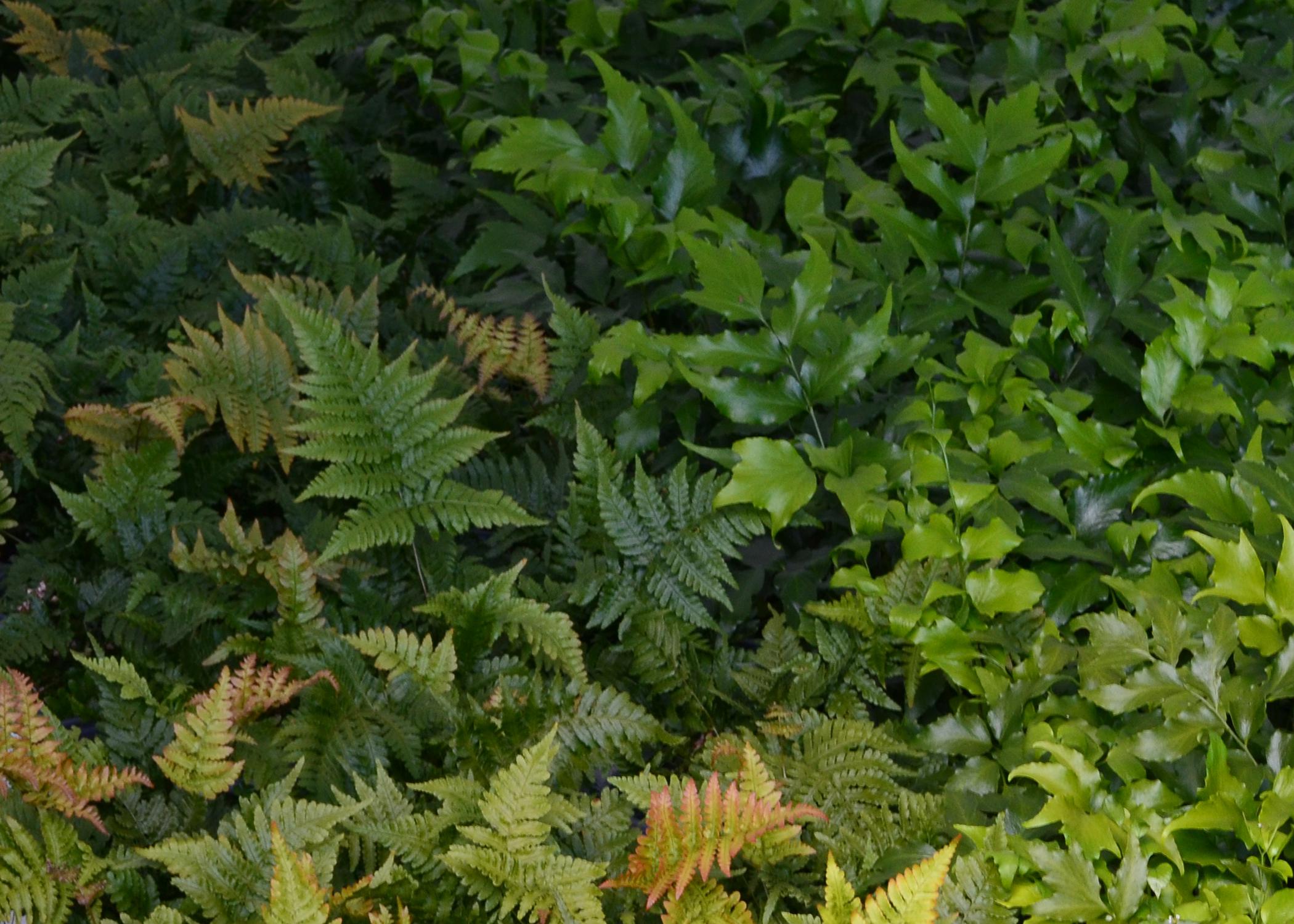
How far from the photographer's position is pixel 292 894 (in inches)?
59.4

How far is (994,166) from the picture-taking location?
2428 millimetres

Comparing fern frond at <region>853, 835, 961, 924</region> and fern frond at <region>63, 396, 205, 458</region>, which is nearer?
fern frond at <region>853, 835, 961, 924</region>

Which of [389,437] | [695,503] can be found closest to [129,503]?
[389,437]

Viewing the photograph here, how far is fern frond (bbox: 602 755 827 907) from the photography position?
5.42 ft

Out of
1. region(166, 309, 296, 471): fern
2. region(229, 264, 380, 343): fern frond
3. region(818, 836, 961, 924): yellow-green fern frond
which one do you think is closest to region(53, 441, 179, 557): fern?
region(166, 309, 296, 471): fern

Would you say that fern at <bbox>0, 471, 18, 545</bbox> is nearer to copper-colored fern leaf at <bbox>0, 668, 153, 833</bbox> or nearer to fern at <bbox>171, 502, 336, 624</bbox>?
fern at <bbox>171, 502, 336, 624</bbox>

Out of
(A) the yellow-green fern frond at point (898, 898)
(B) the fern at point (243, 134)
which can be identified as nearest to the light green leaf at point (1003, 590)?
(A) the yellow-green fern frond at point (898, 898)

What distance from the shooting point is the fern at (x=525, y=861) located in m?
1.67

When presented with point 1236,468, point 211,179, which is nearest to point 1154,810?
point 1236,468

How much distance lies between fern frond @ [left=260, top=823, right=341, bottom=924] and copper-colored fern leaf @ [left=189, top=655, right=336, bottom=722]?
450 millimetres

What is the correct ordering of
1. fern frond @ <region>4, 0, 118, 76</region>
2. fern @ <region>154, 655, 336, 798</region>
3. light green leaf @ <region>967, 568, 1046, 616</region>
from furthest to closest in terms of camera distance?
fern frond @ <region>4, 0, 118, 76</region>
light green leaf @ <region>967, 568, 1046, 616</region>
fern @ <region>154, 655, 336, 798</region>

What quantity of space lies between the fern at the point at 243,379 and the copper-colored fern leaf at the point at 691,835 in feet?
3.76

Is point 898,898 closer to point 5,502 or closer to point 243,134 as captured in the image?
point 5,502

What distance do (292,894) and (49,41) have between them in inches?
124
